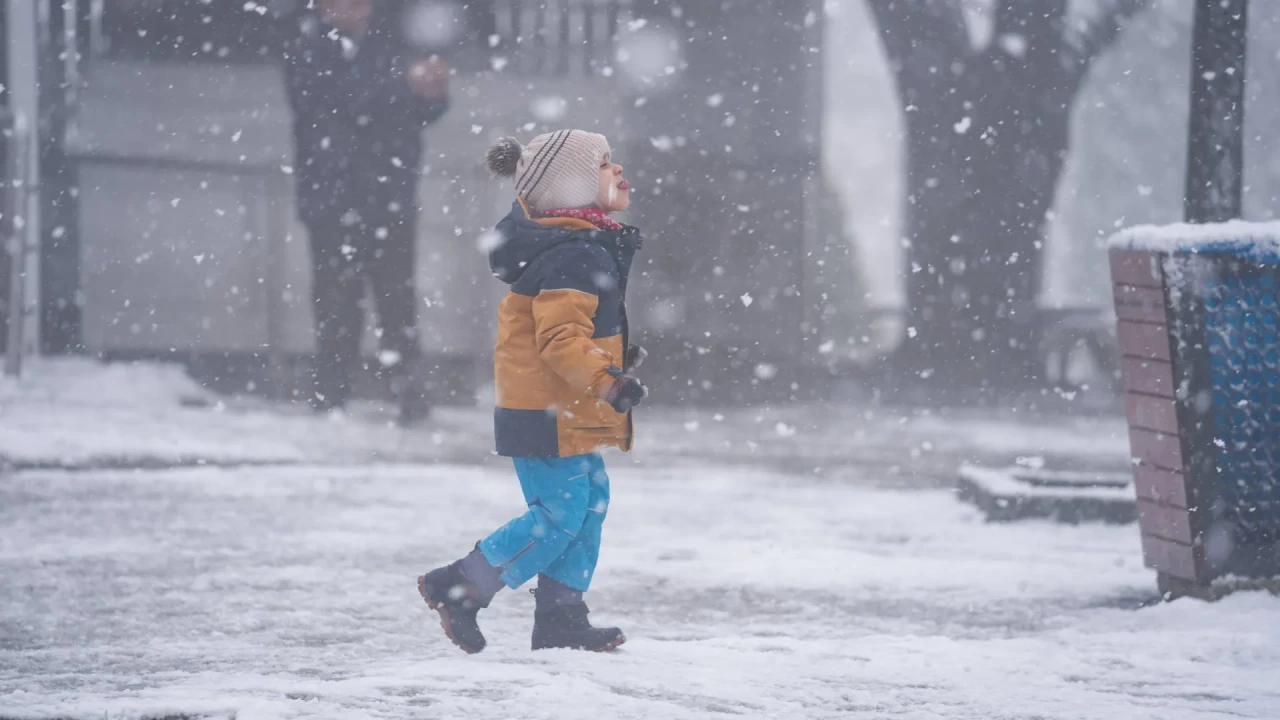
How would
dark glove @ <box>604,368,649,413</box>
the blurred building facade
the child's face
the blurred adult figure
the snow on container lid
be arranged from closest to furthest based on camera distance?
dark glove @ <box>604,368,649,413</box> < the child's face < the snow on container lid < the blurred adult figure < the blurred building facade

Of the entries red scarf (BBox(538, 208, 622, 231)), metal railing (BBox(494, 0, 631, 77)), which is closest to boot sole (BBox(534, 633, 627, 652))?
red scarf (BBox(538, 208, 622, 231))

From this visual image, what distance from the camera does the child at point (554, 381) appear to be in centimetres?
349

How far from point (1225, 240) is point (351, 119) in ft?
31.0

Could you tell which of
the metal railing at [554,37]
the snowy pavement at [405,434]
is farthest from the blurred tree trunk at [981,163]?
the metal railing at [554,37]

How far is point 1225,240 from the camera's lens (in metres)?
4.22

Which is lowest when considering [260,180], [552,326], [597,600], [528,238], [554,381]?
[597,600]

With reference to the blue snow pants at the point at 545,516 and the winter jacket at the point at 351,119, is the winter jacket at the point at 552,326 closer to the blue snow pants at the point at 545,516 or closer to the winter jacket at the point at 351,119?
the blue snow pants at the point at 545,516

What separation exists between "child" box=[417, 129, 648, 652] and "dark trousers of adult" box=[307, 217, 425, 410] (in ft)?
20.5

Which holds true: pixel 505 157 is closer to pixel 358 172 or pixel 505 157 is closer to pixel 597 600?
pixel 597 600

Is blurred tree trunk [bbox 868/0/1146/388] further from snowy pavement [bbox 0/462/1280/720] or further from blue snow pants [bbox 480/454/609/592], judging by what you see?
blue snow pants [bbox 480/454/609/592]

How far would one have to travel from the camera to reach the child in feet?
11.4

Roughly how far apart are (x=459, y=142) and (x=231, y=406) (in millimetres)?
3566

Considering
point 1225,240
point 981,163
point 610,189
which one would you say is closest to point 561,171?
point 610,189

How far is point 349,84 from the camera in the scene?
1237cm
